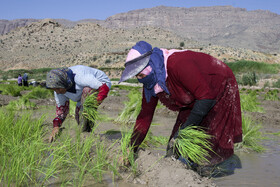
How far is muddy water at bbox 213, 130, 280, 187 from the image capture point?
111 inches

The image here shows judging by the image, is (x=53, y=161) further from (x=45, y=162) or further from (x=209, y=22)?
(x=209, y=22)

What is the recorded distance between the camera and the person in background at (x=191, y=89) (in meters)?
2.24

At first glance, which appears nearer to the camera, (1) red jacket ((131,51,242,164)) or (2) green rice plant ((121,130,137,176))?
(1) red jacket ((131,51,242,164))

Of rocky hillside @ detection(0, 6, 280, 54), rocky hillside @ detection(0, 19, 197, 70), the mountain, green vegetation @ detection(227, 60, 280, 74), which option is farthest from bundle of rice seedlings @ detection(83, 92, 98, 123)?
rocky hillside @ detection(0, 6, 280, 54)

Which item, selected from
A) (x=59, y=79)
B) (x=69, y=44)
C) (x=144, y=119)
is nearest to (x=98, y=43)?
(x=69, y=44)

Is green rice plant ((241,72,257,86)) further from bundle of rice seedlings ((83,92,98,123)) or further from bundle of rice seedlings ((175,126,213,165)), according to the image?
bundle of rice seedlings ((175,126,213,165))

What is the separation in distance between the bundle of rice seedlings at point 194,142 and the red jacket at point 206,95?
A: 0.07 m

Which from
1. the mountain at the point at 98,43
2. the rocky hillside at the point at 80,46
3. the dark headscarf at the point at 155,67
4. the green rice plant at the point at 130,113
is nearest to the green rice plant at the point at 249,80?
the green rice plant at the point at 130,113

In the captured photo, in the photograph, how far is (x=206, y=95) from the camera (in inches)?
87.3

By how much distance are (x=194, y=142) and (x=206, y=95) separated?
1.44 feet

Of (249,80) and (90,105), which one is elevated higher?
(90,105)

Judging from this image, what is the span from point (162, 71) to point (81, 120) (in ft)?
5.46

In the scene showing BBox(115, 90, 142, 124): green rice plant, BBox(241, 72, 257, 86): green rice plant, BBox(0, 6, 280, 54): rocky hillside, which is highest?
BBox(0, 6, 280, 54): rocky hillside

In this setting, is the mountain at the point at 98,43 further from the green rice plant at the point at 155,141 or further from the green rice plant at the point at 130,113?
the green rice plant at the point at 155,141
